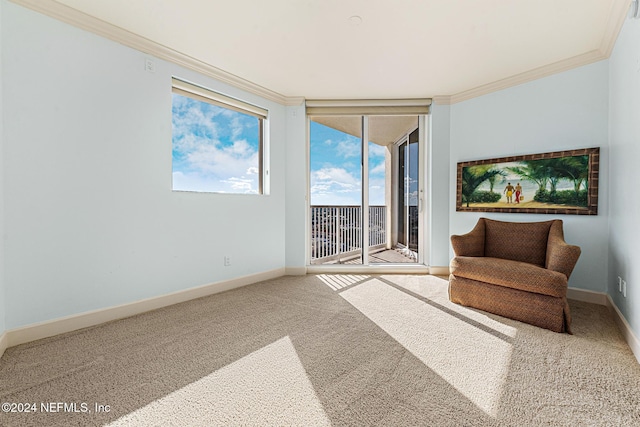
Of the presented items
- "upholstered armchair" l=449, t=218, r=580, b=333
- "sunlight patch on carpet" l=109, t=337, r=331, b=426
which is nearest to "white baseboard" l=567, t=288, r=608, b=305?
"upholstered armchair" l=449, t=218, r=580, b=333

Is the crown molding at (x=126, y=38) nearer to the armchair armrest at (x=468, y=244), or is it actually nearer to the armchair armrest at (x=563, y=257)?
the armchair armrest at (x=468, y=244)

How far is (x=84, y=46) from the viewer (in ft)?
7.52

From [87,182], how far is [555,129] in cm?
451

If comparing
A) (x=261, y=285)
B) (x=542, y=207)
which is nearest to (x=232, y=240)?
(x=261, y=285)

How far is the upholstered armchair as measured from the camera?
87.8 inches

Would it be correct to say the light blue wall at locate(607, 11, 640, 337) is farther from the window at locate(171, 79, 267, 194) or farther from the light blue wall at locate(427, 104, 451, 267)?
the window at locate(171, 79, 267, 194)

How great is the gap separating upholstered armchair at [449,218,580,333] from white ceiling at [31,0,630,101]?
1.66m

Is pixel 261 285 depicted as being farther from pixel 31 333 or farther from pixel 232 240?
pixel 31 333

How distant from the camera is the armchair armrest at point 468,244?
9.91 ft

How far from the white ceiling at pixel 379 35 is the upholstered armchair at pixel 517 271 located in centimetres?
166

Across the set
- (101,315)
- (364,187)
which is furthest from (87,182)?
(364,187)

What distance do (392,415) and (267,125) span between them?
3.44m

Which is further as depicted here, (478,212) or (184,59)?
(478,212)

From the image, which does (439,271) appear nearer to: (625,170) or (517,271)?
(517,271)
